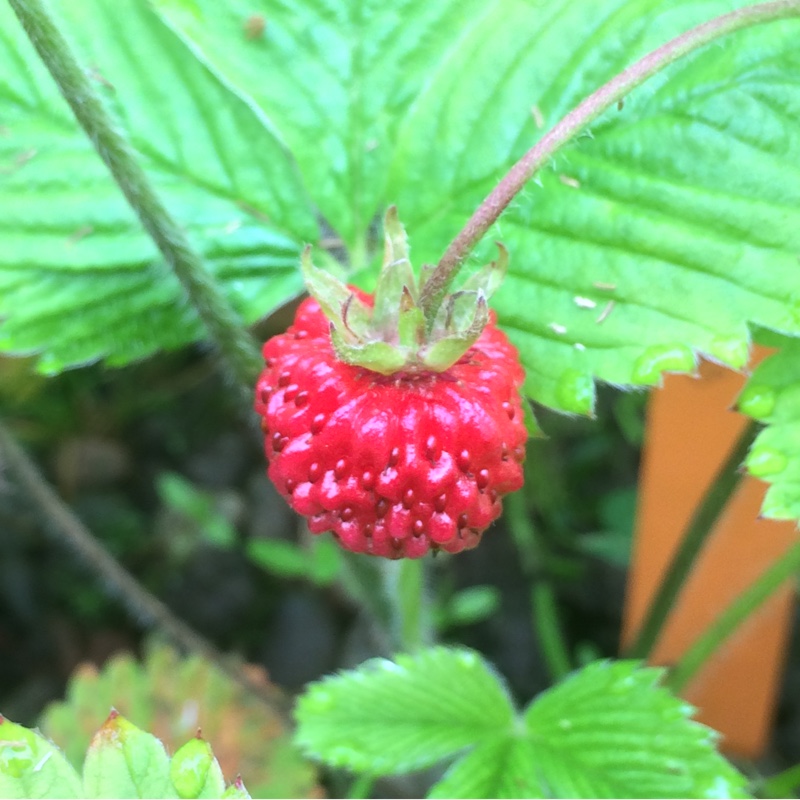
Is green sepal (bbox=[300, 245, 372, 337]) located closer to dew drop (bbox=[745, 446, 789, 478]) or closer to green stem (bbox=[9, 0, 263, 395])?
green stem (bbox=[9, 0, 263, 395])

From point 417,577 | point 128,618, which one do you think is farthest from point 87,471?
point 417,577

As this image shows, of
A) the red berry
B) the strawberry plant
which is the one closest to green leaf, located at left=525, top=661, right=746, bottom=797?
the strawberry plant

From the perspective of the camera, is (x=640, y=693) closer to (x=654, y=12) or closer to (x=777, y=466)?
(x=777, y=466)

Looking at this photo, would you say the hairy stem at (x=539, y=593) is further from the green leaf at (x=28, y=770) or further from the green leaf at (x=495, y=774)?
the green leaf at (x=28, y=770)

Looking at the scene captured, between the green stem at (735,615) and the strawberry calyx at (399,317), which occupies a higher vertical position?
the strawberry calyx at (399,317)

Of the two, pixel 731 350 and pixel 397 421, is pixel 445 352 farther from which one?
pixel 731 350

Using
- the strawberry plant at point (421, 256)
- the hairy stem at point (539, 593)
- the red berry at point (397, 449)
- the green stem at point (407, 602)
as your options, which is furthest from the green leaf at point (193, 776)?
the hairy stem at point (539, 593)
